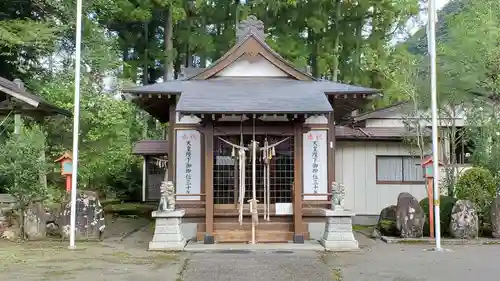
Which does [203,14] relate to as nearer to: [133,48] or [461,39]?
[133,48]

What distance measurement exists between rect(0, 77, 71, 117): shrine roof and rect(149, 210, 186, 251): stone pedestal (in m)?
4.95

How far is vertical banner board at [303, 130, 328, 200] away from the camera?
44.1 feet

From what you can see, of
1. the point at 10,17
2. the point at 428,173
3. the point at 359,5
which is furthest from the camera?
the point at 359,5

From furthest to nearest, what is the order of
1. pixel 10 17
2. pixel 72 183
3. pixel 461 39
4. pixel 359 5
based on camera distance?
pixel 359 5 → pixel 10 17 → pixel 461 39 → pixel 72 183

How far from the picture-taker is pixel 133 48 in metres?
27.8

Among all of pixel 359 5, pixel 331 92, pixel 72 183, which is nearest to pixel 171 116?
pixel 72 183

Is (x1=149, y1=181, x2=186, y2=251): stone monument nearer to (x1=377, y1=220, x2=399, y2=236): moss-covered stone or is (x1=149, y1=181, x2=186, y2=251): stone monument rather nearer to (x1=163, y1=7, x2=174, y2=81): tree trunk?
(x1=377, y1=220, x2=399, y2=236): moss-covered stone

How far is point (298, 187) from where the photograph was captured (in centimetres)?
1240

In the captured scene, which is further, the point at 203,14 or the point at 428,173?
the point at 203,14

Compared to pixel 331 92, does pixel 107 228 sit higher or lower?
lower

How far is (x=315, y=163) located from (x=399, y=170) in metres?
4.66

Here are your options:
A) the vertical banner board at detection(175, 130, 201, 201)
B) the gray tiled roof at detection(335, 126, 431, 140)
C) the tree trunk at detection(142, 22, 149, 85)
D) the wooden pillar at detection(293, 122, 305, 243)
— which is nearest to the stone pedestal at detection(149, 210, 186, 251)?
the vertical banner board at detection(175, 130, 201, 201)

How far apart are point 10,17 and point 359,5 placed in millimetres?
15167

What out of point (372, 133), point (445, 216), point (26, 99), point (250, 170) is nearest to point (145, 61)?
point (26, 99)
